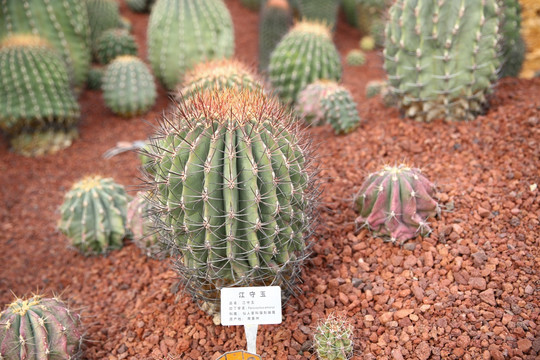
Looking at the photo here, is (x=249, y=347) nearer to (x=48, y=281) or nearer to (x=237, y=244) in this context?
(x=237, y=244)

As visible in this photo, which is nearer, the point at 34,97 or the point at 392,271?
the point at 392,271

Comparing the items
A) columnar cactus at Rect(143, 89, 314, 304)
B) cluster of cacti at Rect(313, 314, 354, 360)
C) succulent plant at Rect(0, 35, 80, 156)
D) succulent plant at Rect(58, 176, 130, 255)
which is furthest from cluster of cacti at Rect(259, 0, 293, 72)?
cluster of cacti at Rect(313, 314, 354, 360)

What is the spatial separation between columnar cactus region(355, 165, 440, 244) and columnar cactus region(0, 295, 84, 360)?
6.26 feet

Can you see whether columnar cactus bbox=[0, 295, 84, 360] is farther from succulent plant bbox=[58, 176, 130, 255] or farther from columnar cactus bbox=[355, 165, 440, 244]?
columnar cactus bbox=[355, 165, 440, 244]

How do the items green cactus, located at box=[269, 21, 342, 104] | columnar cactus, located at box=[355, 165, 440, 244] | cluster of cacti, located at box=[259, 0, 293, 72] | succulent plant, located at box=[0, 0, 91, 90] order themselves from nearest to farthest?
columnar cactus, located at box=[355, 165, 440, 244] < green cactus, located at box=[269, 21, 342, 104] < succulent plant, located at box=[0, 0, 91, 90] < cluster of cacti, located at box=[259, 0, 293, 72]

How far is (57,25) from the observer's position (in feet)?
19.1

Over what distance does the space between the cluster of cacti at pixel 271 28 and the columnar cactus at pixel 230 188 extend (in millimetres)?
5434

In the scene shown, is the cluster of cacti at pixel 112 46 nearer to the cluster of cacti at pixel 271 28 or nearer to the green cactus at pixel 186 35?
the green cactus at pixel 186 35

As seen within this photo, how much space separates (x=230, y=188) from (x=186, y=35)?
4379 millimetres

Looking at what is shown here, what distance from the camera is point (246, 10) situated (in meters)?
10.7

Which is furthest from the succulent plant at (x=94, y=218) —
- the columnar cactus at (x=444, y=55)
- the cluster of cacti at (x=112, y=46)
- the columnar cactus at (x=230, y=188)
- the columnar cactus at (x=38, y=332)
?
the cluster of cacti at (x=112, y=46)

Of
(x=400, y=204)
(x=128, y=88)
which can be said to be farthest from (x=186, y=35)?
(x=400, y=204)

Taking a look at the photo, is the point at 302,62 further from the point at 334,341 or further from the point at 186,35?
the point at 334,341

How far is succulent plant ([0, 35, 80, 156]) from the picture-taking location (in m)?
5.25
